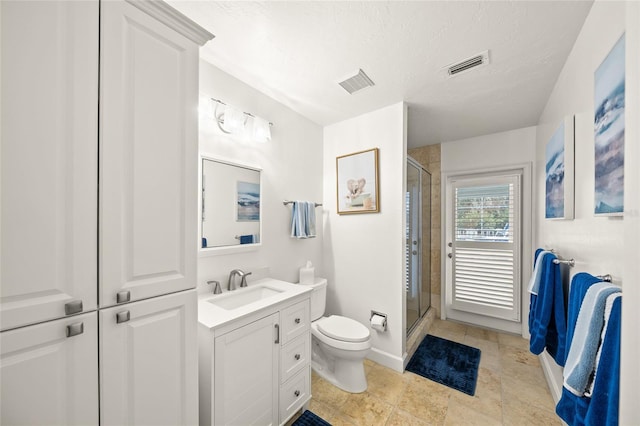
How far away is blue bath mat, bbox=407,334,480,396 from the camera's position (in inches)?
79.5

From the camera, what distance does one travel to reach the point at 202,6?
1240 millimetres

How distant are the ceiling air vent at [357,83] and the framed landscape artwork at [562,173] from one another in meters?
1.26

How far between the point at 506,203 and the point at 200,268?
329cm

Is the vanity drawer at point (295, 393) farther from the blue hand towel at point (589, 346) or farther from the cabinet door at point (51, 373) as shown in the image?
the blue hand towel at point (589, 346)

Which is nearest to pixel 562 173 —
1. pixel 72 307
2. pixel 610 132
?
pixel 610 132

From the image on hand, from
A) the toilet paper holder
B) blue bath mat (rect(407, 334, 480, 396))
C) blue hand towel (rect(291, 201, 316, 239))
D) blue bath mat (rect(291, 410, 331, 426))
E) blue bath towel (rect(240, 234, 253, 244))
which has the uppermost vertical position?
blue hand towel (rect(291, 201, 316, 239))

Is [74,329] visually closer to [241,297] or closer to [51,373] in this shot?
[51,373]

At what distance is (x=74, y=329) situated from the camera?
2.40 ft

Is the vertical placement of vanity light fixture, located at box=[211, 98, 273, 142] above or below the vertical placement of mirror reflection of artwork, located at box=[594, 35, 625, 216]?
above

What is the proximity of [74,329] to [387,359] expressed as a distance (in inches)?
88.0

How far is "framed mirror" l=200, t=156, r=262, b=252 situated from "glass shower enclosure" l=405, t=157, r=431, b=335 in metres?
1.39

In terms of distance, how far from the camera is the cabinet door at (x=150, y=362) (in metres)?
0.81

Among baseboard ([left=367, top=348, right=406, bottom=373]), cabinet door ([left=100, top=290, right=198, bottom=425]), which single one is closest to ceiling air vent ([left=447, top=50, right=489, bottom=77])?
cabinet door ([left=100, top=290, right=198, bottom=425])

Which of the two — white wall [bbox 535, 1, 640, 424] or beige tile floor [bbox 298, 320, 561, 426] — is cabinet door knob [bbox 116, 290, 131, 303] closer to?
white wall [bbox 535, 1, 640, 424]
